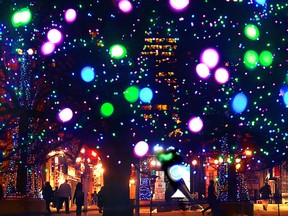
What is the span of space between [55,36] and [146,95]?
3.16 m

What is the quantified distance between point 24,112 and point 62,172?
113 feet

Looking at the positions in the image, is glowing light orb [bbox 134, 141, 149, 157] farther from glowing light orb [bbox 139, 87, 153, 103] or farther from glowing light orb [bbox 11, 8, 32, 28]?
glowing light orb [bbox 11, 8, 32, 28]

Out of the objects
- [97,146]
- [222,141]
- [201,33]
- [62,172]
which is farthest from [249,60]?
[62,172]

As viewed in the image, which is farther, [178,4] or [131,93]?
[178,4]

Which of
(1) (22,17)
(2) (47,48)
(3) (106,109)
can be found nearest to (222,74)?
(3) (106,109)

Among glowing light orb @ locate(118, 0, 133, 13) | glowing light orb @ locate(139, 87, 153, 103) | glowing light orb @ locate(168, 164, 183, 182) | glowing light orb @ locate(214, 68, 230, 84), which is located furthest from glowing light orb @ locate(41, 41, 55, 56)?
glowing light orb @ locate(168, 164, 183, 182)

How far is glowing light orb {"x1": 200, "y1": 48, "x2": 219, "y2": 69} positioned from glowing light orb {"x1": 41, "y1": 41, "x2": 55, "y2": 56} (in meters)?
4.38

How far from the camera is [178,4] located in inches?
696

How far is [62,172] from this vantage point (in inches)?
2061

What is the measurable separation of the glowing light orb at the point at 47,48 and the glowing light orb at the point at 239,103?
5705mm

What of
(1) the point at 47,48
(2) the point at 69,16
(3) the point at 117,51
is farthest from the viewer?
(3) the point at 117,51

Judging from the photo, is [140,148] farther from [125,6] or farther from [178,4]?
[178,4]

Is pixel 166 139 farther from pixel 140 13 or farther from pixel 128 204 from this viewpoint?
pixel 140 13

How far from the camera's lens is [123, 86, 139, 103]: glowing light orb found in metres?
17.5
